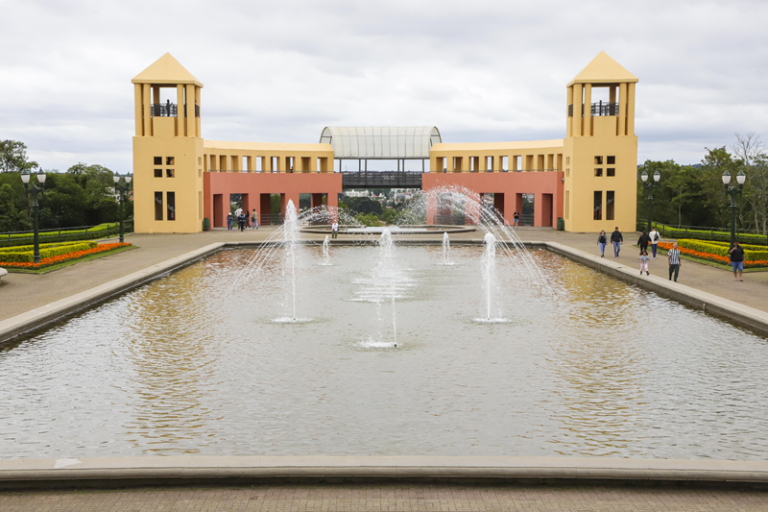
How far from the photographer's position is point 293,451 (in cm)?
735

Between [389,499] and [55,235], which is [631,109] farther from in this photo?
[389,499]

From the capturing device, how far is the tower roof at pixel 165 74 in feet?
135

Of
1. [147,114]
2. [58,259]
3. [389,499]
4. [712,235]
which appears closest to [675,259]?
[389,499]

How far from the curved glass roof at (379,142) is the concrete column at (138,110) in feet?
51.6

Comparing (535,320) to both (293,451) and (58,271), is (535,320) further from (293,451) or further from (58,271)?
(58,271)

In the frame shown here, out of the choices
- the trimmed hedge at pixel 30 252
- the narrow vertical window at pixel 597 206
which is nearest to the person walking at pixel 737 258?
the trimmed hedge at pixel 30 252

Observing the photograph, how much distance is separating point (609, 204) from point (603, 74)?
750 cm

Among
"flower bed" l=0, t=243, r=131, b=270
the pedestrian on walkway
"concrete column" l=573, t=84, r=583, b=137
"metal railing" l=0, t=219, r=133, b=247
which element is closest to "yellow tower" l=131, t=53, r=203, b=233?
"metal railing" l=0, t=219, r=133, b=247

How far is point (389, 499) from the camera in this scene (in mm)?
6285

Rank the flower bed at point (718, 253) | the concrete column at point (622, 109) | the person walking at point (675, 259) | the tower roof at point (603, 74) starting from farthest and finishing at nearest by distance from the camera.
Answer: the concrete column at point (622, 109)
the tower roof at point (603, 74)
the flower bed at point (718, 253)
the person walking at point (675, 259)

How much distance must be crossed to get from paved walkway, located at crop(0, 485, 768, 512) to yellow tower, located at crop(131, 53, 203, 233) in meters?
37.1

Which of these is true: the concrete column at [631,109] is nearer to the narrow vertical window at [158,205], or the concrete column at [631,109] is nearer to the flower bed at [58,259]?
the narrow vertical window at [158,205]

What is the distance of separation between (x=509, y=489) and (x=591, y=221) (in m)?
37.9

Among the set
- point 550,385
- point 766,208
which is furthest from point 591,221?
point 550,385
